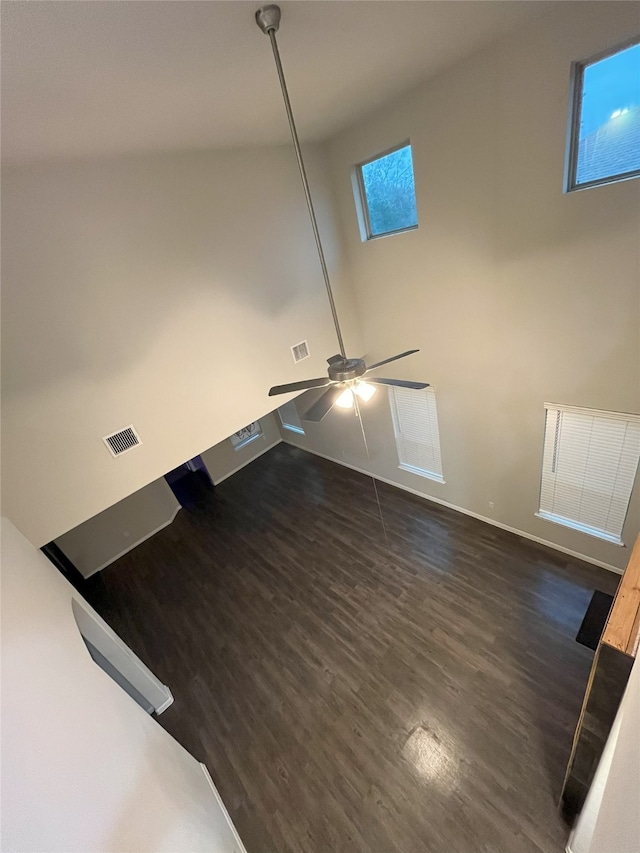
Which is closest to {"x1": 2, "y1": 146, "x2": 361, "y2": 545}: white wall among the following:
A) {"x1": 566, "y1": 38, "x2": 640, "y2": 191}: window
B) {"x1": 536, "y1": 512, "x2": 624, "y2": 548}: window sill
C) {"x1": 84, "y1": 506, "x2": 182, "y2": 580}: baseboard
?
{"x1": 566, "y1": 38, "x2": 640, "y2": 191}: window

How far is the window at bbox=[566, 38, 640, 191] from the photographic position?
223cm

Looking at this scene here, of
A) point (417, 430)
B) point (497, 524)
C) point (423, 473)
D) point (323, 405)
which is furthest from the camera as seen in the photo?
point (423, 473)

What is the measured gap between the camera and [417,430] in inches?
198

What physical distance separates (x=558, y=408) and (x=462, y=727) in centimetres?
306

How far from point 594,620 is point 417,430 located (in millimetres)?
2783

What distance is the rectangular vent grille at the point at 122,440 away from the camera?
2.91 metres

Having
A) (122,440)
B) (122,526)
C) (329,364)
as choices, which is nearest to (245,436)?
(122,526)

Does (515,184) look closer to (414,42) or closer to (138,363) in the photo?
(414,42)

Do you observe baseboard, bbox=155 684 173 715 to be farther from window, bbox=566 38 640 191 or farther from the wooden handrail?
window, bbox=566 38 640 191

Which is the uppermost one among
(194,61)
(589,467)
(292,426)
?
(194,61)

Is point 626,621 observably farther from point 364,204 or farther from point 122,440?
point 364,204

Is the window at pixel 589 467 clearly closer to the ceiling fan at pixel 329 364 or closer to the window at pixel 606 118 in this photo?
the window at pixel 606 118

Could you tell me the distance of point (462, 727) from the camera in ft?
10.1

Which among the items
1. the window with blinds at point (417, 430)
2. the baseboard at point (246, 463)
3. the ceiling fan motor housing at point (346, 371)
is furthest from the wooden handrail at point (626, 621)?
the baseboard at point (246, 463)
